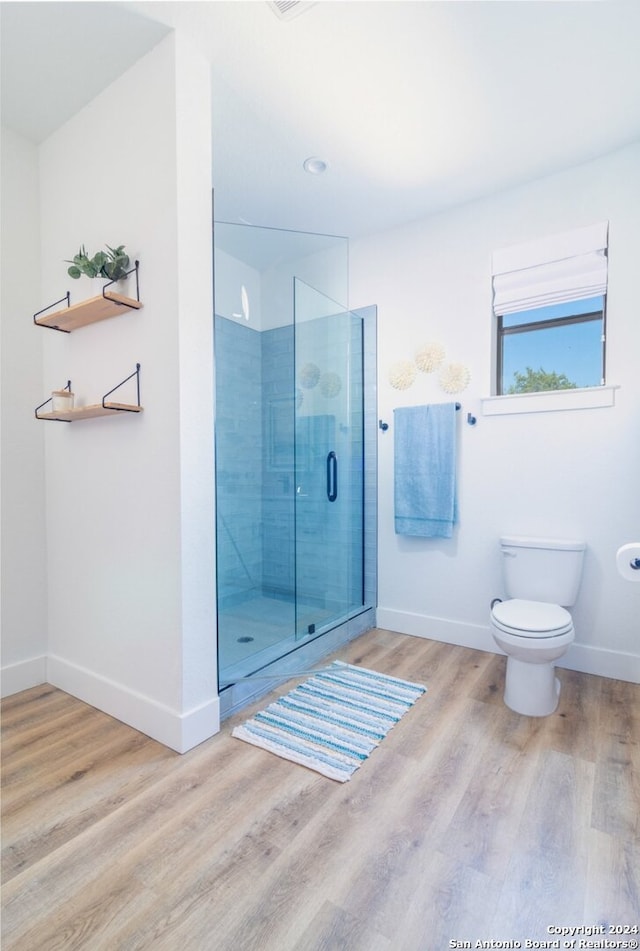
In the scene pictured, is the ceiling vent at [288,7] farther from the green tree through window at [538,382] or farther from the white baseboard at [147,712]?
the white baseboard at [147,712]

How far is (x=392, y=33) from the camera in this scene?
1603 mm

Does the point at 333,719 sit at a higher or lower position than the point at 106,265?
lower

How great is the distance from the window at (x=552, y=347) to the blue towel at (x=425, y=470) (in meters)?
0.41

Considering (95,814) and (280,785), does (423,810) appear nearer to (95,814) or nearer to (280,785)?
(280,785)

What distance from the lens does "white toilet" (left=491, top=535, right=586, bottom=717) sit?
1.89 metres

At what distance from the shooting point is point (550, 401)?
2.41m

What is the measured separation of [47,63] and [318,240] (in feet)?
4.84

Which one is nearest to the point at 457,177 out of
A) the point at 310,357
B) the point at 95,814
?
the point at 310,357

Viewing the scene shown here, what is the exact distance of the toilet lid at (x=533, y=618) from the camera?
6.14 ft

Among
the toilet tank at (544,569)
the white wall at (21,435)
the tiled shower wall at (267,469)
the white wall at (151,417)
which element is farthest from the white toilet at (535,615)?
the white wall at (21,435)

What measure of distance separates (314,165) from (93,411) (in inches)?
65.3

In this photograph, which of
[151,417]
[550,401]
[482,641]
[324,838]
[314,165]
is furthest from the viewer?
[482,641]

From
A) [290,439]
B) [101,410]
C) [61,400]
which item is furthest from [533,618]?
[61,400]

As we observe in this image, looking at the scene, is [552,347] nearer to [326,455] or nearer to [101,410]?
[326,455]
